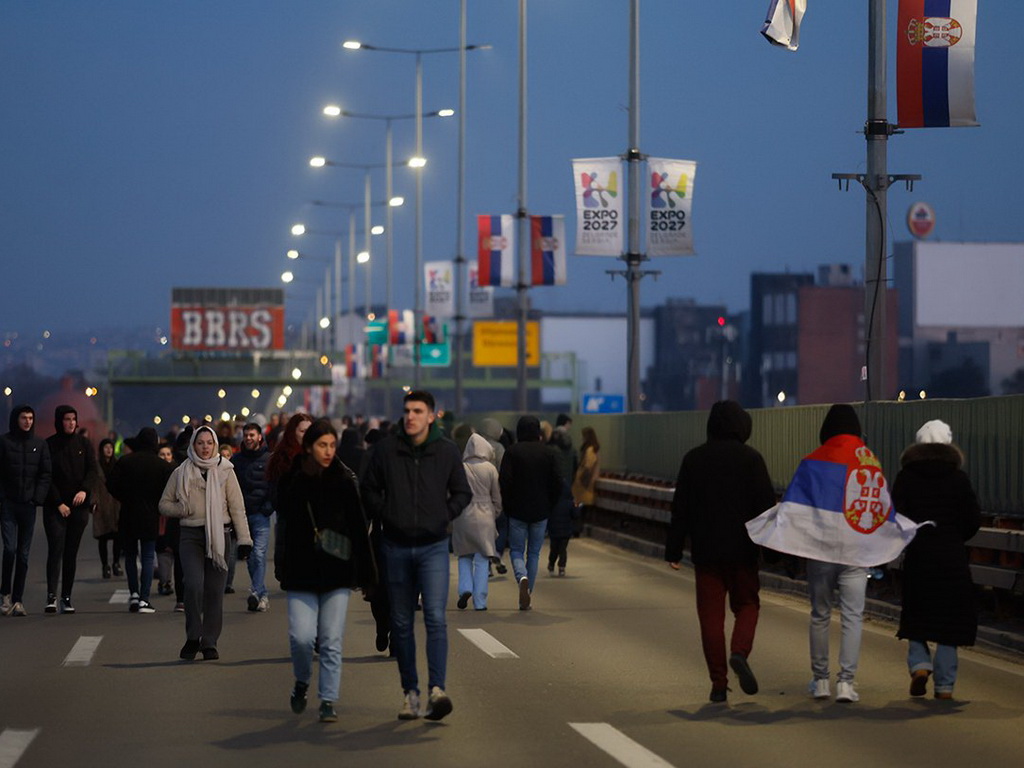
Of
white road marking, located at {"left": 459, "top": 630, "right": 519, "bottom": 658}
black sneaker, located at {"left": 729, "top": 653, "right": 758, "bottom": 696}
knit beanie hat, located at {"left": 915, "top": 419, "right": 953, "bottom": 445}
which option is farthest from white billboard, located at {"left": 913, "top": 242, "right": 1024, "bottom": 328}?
black sneaker, located at {"left": 729, "top": 653, "right": 758, "bottom": 696}

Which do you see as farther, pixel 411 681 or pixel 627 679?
pixel 627 679

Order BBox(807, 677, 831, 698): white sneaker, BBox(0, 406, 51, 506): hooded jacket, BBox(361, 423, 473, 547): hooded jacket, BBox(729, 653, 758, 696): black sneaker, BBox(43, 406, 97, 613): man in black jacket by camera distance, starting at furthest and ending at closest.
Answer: BBox(43, 406, 97, 613): man in black jacket
BBox(0, 406, 51, 506): hooded jacket
BBox(807, 677, 831, 698): white sneaker
BBox(729, 653, 758, 696): black sneaker
BBox(361, 423, 473, 547): hooded jacket

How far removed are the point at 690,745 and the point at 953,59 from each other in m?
10.1

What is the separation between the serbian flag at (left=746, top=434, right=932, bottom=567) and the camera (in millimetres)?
11797

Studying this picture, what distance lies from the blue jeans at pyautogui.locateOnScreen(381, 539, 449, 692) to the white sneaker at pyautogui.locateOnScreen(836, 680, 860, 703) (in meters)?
2.50

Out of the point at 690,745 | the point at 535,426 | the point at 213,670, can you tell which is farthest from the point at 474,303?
the point at 690,745

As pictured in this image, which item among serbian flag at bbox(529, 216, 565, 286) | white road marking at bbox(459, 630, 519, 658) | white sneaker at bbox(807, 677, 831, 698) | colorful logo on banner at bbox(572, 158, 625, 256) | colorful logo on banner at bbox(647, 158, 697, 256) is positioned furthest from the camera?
serbian flag at bbox(529, 216, 565, 286)

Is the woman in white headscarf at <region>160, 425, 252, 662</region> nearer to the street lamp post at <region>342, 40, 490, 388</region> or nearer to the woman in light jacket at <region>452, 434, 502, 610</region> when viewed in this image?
the woman in light jacket at <region>452, 434, 502, 610</region>

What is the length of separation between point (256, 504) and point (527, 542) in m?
2.65

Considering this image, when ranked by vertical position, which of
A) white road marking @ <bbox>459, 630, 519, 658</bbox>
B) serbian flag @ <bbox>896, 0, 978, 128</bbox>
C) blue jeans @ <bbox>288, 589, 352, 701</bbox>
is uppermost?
serbian flag @ <bbox>896, 0, 978, 128</bbox>

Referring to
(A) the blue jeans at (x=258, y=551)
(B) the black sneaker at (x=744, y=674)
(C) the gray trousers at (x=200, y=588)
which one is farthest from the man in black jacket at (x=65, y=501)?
(B) the black sneaker at (x=744, y=674)

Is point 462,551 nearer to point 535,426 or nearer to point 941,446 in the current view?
point 535,426

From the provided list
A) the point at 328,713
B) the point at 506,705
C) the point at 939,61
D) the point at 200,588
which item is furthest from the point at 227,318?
the point at 328,713

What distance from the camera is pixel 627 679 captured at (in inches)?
515
